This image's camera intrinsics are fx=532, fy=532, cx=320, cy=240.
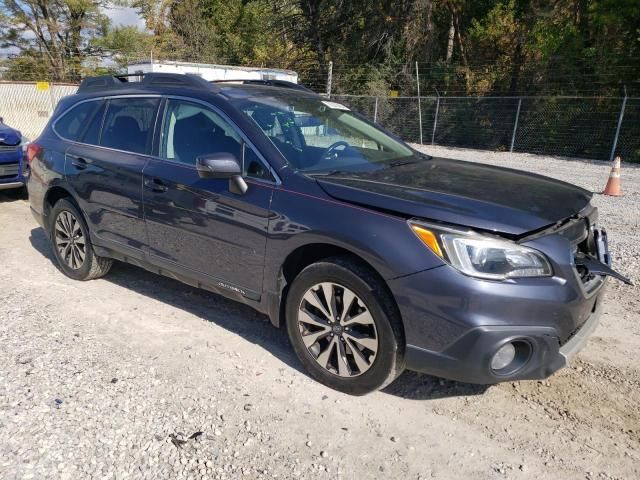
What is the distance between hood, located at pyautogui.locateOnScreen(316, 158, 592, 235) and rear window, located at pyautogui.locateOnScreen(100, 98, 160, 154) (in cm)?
171

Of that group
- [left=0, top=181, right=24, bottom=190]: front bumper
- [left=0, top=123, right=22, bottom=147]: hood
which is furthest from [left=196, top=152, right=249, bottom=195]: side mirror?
[left=0, top=123, right=22, bottom=147]: hood

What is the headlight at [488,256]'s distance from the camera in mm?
2631

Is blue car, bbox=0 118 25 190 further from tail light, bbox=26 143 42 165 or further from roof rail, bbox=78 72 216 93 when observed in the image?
roof rail, bbox=78 72 216 93

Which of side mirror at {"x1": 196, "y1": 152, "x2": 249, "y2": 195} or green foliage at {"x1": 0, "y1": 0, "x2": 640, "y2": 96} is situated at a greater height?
green foliage at {"x1": 0, "y1": 0, "x2": 640, "y2": 96}

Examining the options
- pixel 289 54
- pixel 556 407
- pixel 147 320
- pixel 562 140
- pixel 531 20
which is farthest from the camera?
pixel 289 54

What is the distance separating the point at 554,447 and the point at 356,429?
1.02 m

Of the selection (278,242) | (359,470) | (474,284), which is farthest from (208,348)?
(474,284)

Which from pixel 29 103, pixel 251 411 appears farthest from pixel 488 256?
pixel 29 103

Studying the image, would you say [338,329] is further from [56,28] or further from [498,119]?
[56,28]

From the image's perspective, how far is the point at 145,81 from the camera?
4.45 metres

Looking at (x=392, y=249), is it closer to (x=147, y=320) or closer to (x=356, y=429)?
(x=356, y=429)

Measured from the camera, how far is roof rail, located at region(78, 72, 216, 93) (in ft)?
13.2

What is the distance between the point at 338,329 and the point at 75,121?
3415 mm

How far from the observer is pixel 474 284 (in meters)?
2.60
